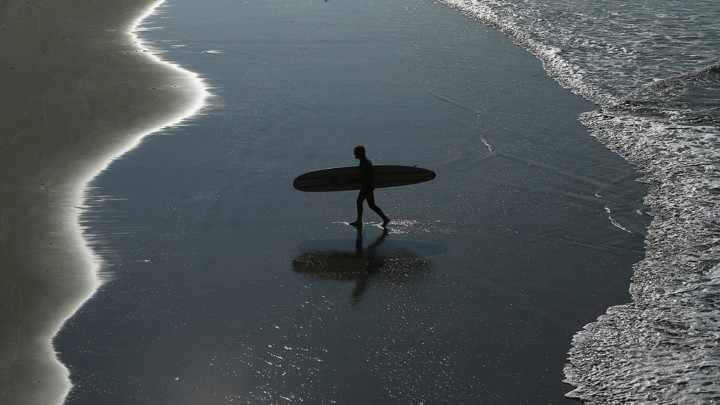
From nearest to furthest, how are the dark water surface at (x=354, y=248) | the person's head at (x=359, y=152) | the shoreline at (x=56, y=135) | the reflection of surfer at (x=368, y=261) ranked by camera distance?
1. the dark water surface at (x=354, y=248)
2. the shoreline at (x=56, y=135)
3. the reflection of surfer at (x=368, y=261)
4. the person's head at (x=359, y=152)

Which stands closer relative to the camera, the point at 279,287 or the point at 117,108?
the point at 279,287

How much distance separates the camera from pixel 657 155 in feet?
57.1

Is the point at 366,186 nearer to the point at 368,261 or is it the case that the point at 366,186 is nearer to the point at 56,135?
the point at 368,261

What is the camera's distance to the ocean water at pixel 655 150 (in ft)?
35.0

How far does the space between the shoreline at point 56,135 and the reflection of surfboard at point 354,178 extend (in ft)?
11.5

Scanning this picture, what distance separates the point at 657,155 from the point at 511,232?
4.77m

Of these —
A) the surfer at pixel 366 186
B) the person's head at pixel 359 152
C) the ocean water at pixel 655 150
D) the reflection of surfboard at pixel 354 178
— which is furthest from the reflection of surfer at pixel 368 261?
the ocean water at pixel 655 150

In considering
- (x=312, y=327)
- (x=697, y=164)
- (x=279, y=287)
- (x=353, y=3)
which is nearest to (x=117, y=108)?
(x=279, y=287)

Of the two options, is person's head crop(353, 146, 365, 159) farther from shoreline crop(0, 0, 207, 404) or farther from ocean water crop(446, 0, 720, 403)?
ocean water crop(446, 0, 720, 403)

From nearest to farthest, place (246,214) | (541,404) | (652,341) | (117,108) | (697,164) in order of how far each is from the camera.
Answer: (541,404)
(652,341)
(246,214)
(697,164)
(117,108)

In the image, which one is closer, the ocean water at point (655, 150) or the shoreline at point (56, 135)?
the ocean water at point (655, 150)

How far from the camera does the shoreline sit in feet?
37.7

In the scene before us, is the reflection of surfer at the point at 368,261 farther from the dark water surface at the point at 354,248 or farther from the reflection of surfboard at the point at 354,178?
the reflection of surfboard at the point at 354,178

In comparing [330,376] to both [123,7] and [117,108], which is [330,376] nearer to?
[117,108]
